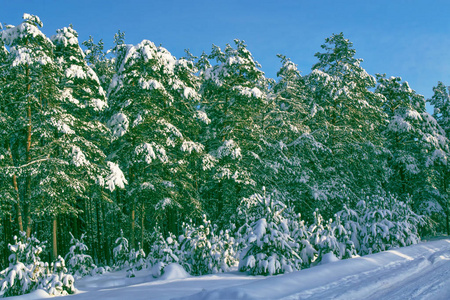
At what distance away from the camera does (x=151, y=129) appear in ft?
49.2

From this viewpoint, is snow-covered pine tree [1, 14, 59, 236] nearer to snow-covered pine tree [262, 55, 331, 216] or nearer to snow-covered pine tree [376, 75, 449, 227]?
snow-covered pine tree [262, 55, 331, 216]

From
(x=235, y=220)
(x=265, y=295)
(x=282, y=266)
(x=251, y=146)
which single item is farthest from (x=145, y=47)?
(x=265, y=295)

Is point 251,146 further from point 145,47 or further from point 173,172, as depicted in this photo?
point 145,47

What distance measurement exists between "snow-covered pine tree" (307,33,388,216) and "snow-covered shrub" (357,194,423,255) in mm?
5213

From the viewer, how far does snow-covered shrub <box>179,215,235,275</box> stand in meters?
8.67

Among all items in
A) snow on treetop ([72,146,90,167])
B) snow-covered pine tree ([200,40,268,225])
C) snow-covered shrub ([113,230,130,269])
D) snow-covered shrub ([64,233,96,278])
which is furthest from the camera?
snow-covered pine tree ([200,40,268,225])

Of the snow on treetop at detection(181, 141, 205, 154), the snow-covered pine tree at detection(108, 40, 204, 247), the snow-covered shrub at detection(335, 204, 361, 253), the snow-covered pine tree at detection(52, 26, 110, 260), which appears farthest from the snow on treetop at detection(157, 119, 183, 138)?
the snow-covered shrub at detection(335, 204, 361, 253)

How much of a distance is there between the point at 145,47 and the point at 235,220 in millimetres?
8705

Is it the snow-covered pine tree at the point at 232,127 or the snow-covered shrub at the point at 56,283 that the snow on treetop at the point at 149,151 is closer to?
the snow-covered pine tree at the point at 232,127

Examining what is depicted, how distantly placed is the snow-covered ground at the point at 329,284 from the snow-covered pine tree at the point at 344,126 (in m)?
10.4

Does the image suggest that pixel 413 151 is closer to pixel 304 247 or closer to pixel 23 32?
pixel 304 247

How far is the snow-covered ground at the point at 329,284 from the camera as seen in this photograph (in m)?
4.86

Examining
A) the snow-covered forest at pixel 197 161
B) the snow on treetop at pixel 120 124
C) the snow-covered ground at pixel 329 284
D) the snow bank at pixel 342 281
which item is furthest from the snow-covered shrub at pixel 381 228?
the snow on treetop at pixel 120 124

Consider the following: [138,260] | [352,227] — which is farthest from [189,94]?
[352,227]
